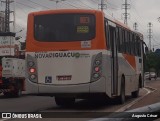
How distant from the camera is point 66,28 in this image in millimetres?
15234

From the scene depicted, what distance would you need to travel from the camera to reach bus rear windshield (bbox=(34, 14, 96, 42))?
15.1m

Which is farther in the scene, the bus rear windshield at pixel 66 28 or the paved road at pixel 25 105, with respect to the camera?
the paved road at pixel 25 105

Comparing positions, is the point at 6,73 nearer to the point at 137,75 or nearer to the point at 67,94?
the point at 137,75

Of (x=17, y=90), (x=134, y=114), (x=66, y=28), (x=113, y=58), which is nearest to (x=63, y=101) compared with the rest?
(x=113, y=58)

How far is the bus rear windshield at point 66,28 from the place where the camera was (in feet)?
49.6

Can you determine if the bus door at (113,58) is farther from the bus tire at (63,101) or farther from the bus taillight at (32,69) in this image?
the bus taillight at (32,69)

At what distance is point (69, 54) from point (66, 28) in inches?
35.2

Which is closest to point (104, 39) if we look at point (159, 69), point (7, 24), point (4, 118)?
point (4, 118)

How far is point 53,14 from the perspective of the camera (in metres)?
15.4

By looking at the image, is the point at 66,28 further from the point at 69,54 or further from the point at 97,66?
the point at 97,66

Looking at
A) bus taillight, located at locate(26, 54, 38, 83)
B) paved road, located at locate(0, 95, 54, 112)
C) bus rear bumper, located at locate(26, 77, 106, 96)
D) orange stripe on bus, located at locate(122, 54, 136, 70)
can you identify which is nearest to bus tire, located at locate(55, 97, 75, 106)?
paved road, located at locate(0, 95, 54, 112)

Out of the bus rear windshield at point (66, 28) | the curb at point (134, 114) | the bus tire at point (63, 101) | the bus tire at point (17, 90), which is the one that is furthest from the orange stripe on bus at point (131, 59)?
the curb at point (134, 114)

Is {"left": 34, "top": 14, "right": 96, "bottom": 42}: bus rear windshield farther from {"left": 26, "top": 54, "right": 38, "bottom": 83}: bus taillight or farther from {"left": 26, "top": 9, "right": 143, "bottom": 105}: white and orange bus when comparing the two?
{"left": 26, "top": 54, "right": 38, "bottom": 83}: bus taillight

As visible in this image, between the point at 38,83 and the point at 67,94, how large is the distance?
3.38ft
